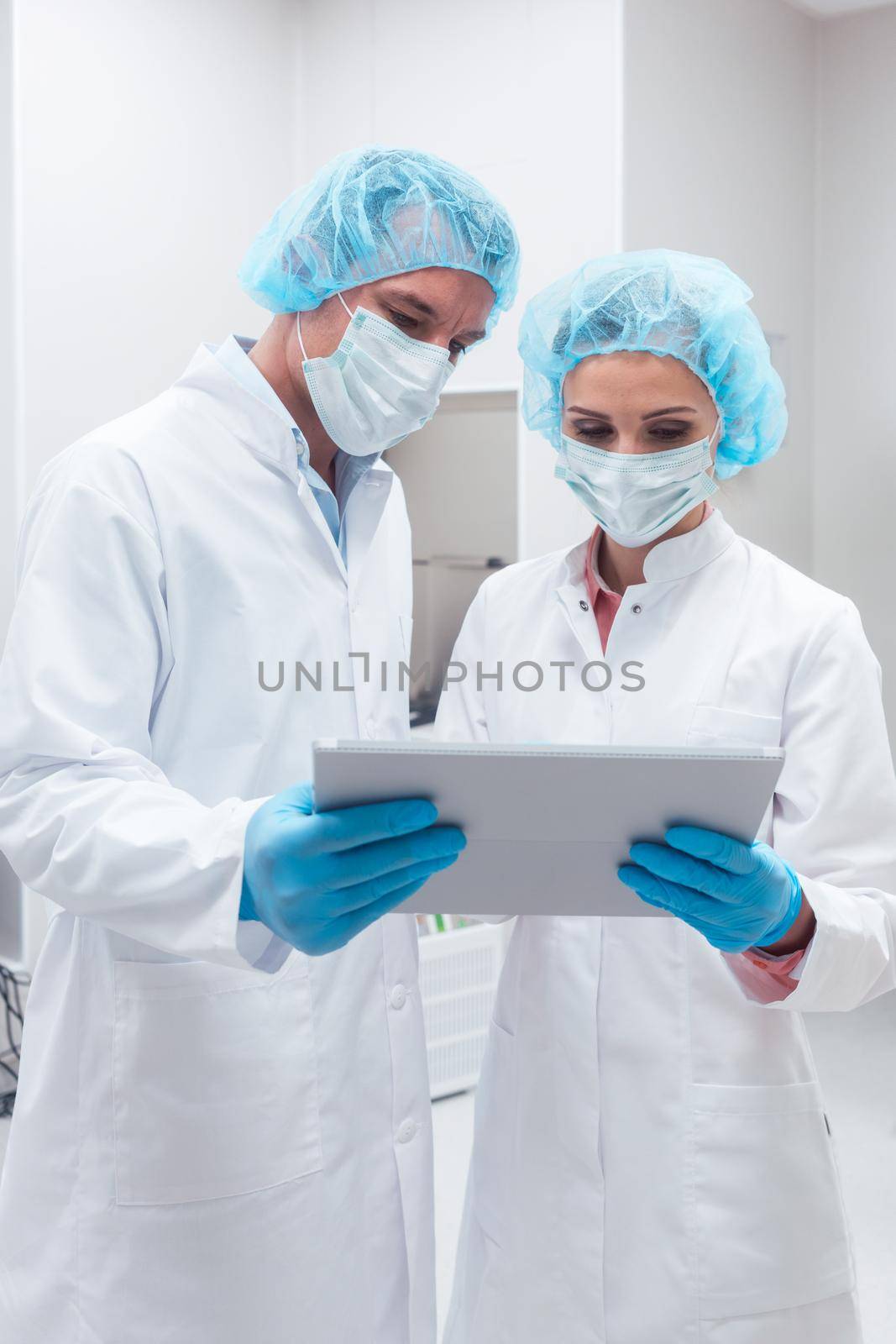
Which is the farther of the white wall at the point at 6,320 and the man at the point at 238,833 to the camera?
the white wall at the point at 6,320

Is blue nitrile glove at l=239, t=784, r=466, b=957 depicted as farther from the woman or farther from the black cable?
the black cable

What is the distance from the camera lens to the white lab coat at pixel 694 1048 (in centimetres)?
126

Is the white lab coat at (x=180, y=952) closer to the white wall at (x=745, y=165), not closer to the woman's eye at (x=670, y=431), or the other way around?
the woman's eye at (x=670, y=431)

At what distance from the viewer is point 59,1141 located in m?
1.23

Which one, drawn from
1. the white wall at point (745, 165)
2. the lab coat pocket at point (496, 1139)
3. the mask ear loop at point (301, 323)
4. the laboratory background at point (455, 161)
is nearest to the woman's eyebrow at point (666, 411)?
the mask ear loop at point (301, 323)

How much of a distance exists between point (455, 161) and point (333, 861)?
99.5 inches

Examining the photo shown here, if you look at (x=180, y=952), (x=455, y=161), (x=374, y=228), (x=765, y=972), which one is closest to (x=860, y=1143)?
(x=765, y=972)

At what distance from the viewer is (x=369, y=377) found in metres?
1.37

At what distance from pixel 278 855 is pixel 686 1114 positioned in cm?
55

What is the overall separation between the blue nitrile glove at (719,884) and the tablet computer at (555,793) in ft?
0.05

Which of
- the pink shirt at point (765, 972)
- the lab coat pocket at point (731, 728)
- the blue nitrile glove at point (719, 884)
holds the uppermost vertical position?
the lab coat pocket at point (731, 728)

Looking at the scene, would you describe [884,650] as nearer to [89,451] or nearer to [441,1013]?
[441,1013]

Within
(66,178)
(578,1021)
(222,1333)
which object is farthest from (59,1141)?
(66,178)

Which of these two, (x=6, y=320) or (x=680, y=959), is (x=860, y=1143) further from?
(x=6, y=320)
